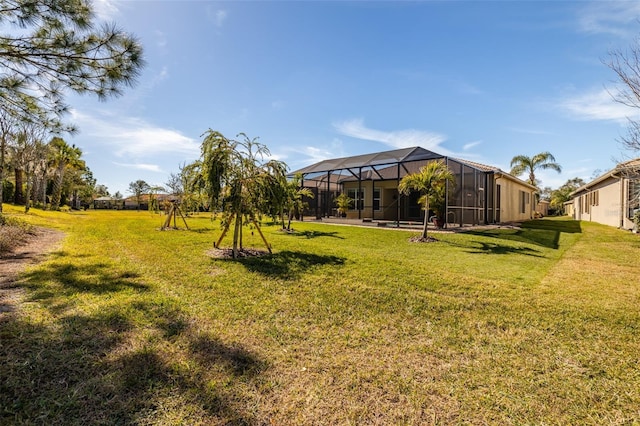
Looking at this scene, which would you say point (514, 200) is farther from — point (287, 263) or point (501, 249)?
point (287, 263)

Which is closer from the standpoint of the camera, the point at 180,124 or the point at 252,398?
the point at 252,398

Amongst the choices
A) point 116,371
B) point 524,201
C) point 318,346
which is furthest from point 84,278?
point 524,201

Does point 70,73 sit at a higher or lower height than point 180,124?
lower

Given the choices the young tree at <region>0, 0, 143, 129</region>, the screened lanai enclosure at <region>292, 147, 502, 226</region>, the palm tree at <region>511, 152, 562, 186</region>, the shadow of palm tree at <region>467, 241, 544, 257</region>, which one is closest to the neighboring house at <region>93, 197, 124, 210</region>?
the screened lanai enclosure at <region>292, 147, 502, 226</region>

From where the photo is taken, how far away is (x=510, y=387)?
240 centimetres

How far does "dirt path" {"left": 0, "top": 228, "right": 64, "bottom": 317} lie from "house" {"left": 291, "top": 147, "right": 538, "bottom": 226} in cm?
1205

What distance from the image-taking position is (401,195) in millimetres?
20438

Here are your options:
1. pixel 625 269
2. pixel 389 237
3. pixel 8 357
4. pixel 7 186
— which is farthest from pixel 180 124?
pixel 7 186

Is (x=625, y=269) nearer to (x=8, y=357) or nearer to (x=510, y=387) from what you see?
(x=510, y=387)

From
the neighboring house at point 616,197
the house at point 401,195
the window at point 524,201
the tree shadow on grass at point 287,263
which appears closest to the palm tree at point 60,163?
the house at point 401,195

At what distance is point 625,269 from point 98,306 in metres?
9.91

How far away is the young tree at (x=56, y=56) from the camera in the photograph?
477 cm

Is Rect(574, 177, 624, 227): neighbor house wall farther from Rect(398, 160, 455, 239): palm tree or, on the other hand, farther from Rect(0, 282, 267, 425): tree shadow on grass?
Rect(0, 282, 267, 425): tree shadow on grass

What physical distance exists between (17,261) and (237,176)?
4777 millimetres
